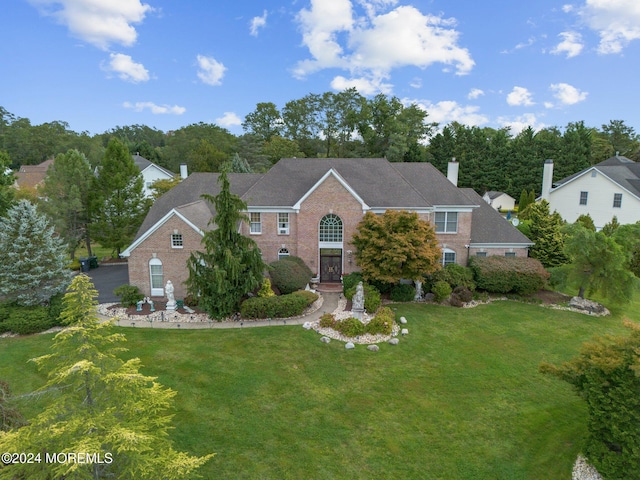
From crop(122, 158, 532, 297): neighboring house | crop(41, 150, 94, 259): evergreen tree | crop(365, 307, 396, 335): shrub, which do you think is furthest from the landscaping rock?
crop(41, 150, 94, 259): evergreen tree

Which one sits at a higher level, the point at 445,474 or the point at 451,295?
the point at 451,295

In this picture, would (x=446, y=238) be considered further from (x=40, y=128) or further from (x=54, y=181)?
(x=40, y=128)

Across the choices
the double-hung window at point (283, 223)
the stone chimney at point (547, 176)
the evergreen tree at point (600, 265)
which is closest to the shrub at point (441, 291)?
the evergreen tree at point (600, 265)

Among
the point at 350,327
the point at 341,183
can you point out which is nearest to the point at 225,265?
the point at 350,327

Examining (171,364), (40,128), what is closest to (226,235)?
(171,364)

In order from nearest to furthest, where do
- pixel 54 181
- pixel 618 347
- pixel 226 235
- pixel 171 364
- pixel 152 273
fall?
pixel 618 347 → pixel 171 364 → pixel 226 235 → pixel 152 273 → pixel 54 181

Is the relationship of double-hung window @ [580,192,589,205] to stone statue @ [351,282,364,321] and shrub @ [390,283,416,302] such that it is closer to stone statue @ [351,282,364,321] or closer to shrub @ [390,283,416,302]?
shrub @ [390,283,416,302]
